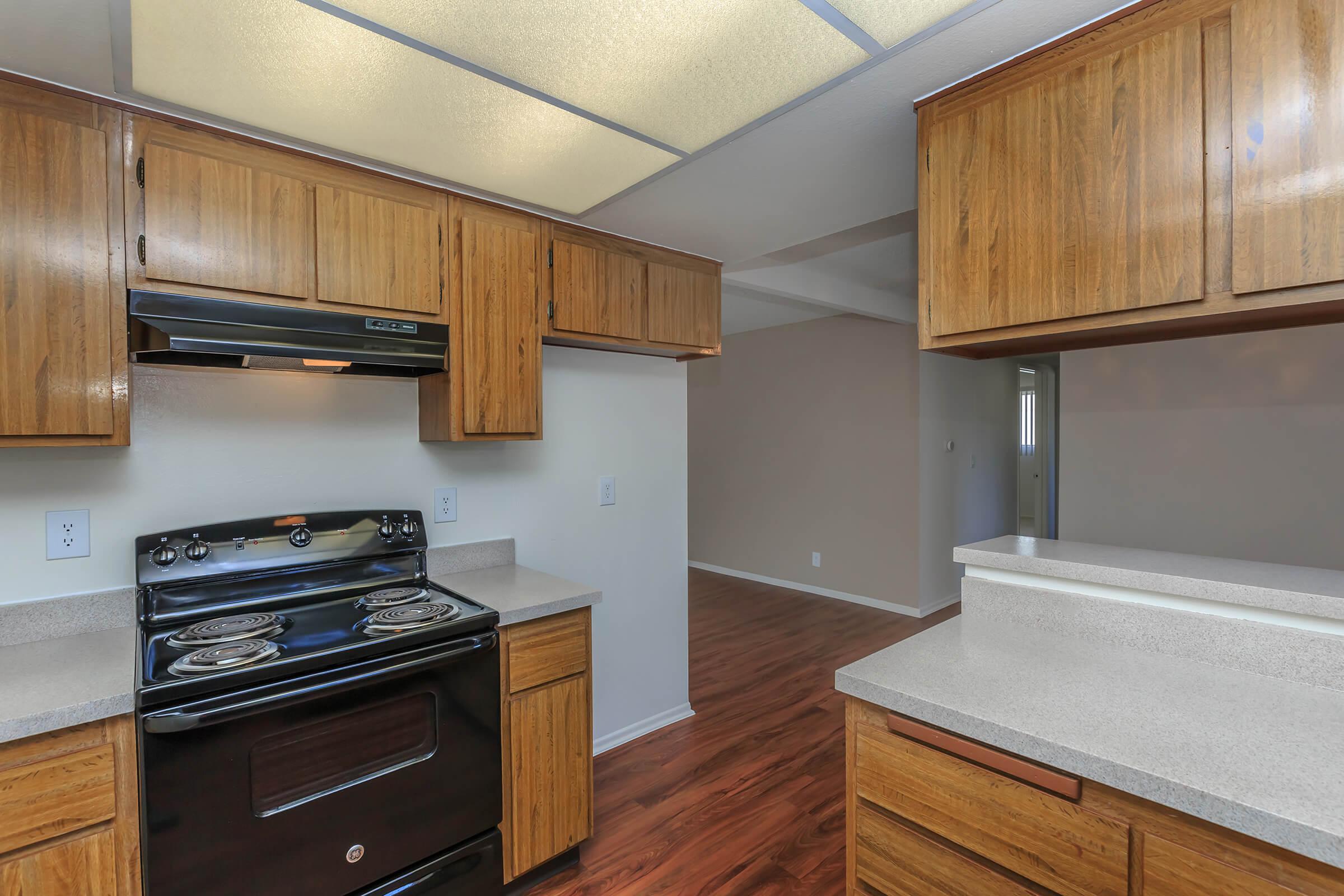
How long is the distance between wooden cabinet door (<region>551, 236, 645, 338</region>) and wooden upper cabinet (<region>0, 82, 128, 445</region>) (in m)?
1.25

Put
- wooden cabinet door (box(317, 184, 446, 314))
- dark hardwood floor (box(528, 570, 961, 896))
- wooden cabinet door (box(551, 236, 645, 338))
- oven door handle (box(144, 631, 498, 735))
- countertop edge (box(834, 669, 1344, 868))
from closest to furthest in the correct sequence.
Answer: countertop edge (box(834, 669, 1344, 868)) → oven door handle (box(144, 631, 498, 735)) → wooden cabinet door (box(317, 184, 446, 314)) → dark hardwood floor (box(528, 570, 961, 896)) → wooden cabinet door (box(551, 236, 645, 338))

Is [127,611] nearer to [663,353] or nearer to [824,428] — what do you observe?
[663,353]

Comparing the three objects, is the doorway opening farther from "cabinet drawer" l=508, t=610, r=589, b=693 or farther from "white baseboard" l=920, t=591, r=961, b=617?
"cabinet drawer" l=508, t=610, r=589, b=693

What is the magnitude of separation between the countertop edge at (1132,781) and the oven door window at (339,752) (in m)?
1.19

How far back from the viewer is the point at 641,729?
9.78 ft

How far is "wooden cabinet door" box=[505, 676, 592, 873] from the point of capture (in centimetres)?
190

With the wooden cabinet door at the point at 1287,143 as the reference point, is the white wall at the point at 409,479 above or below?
below

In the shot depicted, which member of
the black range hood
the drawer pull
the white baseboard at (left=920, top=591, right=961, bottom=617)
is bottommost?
the white baseboard at (left=920, top=591, right=961, bottom=617)

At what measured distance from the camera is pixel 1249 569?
4.85ft

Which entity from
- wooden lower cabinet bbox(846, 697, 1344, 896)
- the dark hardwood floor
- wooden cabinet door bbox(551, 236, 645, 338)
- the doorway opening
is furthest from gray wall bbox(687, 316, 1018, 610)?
wooden lower cabinet bbox(846, 697, 1344, 896)

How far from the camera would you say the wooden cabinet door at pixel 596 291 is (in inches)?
92.4

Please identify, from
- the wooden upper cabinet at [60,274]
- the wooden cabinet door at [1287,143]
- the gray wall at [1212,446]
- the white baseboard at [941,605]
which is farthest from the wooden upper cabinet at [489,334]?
the white baseboard at [941,605]

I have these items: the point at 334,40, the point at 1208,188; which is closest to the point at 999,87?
the point at 1208,188

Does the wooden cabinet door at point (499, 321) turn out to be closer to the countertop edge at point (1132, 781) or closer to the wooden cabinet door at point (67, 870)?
the wooden cabinet door at point (67, 870)
